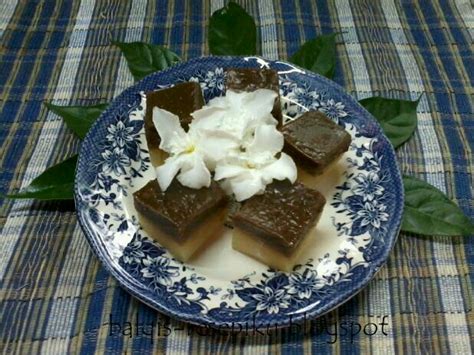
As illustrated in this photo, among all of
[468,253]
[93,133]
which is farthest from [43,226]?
[468,253]

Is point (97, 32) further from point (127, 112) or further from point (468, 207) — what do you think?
point (468, 207)

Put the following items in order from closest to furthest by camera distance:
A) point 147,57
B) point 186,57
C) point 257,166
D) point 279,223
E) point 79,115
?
point 279,223
point 257,166
point 79,115
point 147,57
point 186,57

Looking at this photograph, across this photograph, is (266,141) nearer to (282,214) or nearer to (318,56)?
(282,214)

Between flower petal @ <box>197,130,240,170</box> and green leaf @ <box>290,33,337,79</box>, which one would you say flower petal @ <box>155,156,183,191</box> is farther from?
green leaf @ <box>290,33,337,79</box>

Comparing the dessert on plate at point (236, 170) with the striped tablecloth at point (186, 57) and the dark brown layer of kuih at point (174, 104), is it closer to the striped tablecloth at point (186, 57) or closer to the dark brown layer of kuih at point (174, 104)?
the dark brown layer of kuih at point (174, 104)

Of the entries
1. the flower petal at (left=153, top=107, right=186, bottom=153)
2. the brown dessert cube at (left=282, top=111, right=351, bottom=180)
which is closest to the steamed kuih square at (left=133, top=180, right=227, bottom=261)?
the flower petal at (left=153, top=107, right=186, bottom=153)
